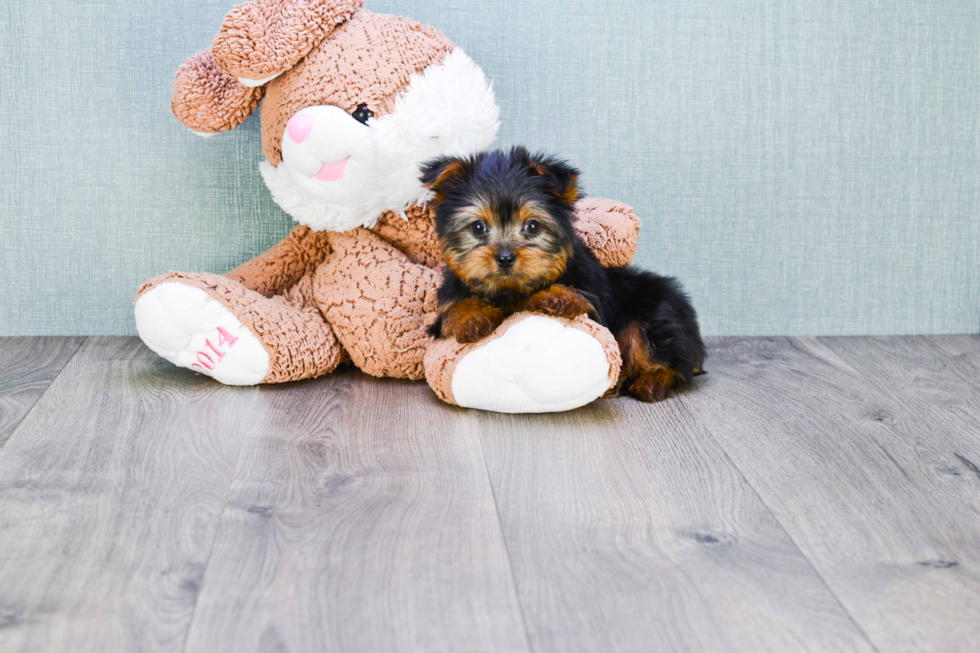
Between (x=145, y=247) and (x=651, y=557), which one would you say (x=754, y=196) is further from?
(x=145, y=247)

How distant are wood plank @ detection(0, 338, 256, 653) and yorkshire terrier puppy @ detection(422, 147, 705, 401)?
1.74ft

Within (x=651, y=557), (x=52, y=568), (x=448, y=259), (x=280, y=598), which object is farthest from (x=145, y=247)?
(x=651, y=557)

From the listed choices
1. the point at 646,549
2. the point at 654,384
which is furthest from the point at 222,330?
the point at 646,549

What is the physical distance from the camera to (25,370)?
215 cm

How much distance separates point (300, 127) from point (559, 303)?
0.68 meters

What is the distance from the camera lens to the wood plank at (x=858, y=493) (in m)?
1.14

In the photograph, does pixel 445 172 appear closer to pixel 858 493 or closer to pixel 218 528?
pixel 218 528

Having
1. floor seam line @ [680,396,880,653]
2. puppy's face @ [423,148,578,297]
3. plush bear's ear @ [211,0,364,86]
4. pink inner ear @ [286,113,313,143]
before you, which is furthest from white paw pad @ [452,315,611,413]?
plush bear's ear @ [211,0,364,86]

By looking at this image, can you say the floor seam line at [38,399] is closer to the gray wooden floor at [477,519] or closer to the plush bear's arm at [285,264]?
the gray wooden floor at [477,519]

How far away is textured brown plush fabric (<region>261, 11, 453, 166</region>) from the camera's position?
1950mm

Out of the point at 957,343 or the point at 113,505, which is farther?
the point at 957,343

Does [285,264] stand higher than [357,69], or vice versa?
[357,69]

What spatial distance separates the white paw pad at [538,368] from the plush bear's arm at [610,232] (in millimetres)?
390

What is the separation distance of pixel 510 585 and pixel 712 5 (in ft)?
6.02
